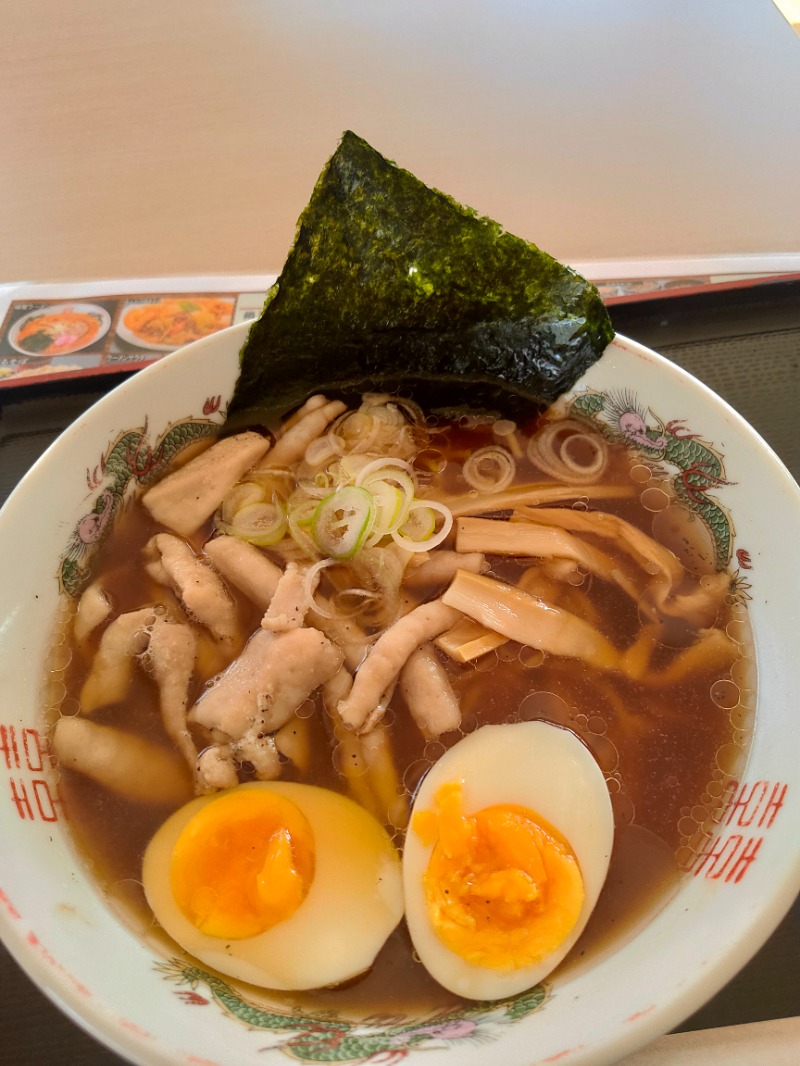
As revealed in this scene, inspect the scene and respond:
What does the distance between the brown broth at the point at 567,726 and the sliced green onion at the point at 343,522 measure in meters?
0.20

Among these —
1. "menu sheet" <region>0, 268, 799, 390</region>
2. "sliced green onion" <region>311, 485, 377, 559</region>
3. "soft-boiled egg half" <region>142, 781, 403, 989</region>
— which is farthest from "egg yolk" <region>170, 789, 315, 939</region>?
"menu sheet" <region>0, 268, 799, 390</region>

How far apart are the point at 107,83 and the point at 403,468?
2014 mm

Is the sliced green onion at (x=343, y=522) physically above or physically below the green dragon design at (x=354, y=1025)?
above

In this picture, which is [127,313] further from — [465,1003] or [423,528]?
[465,1003]

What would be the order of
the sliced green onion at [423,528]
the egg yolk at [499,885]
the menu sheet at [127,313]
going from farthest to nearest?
the menu sheet at [127,313]
the sliced green onion at [423,528]
the egg yolk at [499,885]

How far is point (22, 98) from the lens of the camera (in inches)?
97.4

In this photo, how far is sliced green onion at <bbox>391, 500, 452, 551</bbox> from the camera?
147 centimetres

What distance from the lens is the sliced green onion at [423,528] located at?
4.84 ft

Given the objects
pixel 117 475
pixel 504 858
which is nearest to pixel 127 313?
pixel 117 475

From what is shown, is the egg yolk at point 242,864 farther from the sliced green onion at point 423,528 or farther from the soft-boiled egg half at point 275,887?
the sliced green onion at point 423,528

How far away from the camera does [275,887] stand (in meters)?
1.07

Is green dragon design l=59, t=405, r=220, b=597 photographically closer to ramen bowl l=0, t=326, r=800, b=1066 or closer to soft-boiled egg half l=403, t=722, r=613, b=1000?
ramen bowl l=0, t=326, r=800, b=1066

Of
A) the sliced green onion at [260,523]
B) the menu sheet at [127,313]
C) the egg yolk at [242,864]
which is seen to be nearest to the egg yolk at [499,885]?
the egg yolk at [242,864]

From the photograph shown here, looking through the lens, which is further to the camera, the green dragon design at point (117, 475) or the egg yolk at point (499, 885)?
the green dragon design at point (117, 475)
